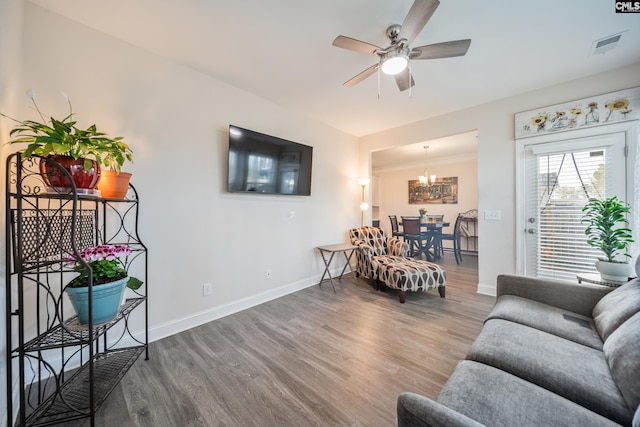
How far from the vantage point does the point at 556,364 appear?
106 centimetres

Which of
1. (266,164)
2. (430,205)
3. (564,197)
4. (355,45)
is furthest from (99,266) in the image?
(430,205)

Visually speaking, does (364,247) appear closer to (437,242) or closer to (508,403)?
(508,403)

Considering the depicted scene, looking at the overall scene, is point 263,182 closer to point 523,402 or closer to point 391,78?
point 391,78

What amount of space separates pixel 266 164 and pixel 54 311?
2.20 metres

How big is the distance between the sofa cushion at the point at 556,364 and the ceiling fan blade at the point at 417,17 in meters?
1.96

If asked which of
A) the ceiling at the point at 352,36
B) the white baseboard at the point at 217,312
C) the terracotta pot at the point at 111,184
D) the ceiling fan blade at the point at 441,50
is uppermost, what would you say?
the ceiling at the point at 352,36

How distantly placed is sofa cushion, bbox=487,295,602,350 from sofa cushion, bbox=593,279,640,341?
0.05 metres

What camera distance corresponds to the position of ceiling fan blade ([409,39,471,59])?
169cm

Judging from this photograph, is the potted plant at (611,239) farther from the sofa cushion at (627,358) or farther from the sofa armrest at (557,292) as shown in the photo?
the sofa cushion at (627,358)

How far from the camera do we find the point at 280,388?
1547mm

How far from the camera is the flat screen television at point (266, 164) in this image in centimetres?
260

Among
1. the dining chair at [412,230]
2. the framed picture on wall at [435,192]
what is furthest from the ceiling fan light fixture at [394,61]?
the framed picture on wall at [435,192]

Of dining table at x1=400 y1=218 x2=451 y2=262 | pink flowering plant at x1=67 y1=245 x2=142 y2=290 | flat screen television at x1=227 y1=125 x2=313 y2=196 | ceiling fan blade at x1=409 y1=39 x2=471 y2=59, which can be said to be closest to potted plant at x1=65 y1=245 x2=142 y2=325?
pink flowering plant at x1=67 y1=245 x2=142 y2=290

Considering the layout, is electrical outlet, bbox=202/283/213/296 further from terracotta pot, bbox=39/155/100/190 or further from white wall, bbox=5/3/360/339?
terracotta pot, bbox=39/155/100/190
